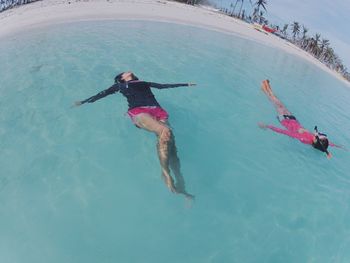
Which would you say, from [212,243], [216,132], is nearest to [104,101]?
[216,132]

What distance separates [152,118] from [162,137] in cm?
80

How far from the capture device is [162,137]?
262 inches

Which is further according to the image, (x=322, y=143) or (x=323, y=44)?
(x=323, y=44)

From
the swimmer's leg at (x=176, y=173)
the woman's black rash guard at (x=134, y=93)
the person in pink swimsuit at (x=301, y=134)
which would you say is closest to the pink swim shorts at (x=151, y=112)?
the woman's black rash guard at (x=134, y=93)

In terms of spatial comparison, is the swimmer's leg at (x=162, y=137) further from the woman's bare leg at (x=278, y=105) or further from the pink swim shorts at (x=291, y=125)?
the woman's bare leg at (x=278, y=105)

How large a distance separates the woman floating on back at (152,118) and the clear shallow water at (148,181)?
1.60 ft

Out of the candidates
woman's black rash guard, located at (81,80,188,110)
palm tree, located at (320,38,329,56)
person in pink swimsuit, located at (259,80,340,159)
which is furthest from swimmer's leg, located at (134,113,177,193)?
palm tree, located at (320,38,329,56)

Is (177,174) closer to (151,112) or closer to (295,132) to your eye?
(151,112)

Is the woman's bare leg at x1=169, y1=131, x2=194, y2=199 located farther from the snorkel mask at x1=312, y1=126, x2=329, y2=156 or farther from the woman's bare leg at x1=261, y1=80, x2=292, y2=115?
the woman's bare leg at x1=261, y1=80, x2=292, y2=115

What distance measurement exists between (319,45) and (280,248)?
7139cm

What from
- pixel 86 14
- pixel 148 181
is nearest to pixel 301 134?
pixel 148 181

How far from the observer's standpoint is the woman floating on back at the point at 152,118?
6.42 metres

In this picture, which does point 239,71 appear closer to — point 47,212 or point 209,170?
point 209,170

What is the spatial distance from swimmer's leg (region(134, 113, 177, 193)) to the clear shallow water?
469mm
